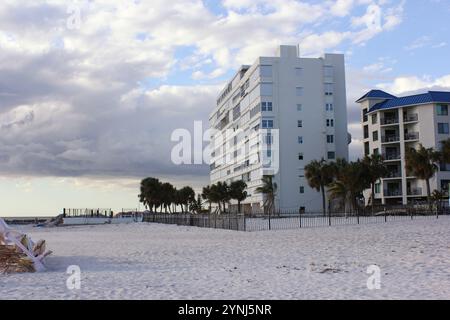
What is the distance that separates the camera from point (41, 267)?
17.2m

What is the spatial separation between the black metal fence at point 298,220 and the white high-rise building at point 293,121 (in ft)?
77.9

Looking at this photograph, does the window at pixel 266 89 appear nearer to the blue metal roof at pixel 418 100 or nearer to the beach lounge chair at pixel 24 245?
the blue metal roof at pixel 418 100

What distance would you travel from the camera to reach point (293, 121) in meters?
92.7

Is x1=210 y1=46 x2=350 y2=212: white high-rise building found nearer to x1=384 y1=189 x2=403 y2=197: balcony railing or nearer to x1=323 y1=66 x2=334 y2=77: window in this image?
x1=323 y1=66 x2=334 y2=77: window

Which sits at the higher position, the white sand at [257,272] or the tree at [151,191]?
the tree at [151,191]

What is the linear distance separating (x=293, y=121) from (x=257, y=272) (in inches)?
3071

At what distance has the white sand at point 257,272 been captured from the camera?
1238 cm

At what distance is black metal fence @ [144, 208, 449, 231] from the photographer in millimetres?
41250

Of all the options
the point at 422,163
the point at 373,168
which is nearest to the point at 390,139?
the point at 373,168

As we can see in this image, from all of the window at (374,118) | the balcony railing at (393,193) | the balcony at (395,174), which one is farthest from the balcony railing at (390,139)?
the balcony railing at (393,193)

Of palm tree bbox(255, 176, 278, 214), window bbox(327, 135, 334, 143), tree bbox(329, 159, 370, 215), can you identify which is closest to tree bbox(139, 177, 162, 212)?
palm tree bbox(255, 176, 278, 214)

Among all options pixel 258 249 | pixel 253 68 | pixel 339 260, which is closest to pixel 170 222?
pixel 253 68
